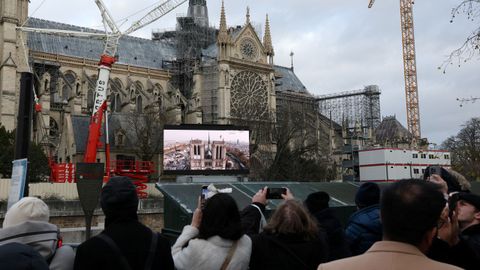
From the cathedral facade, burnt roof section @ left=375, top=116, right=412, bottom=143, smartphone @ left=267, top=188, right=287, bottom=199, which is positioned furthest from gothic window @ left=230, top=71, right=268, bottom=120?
smartphone @ left=267, top=188, right=287, bottom=199

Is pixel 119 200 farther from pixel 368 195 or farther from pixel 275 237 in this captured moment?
pixel 368 195

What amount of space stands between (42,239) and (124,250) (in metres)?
0.57

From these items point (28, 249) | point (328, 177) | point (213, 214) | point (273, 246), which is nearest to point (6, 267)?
point (28, 249)

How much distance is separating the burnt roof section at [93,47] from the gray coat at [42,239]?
5470 cm

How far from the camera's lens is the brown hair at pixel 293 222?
387 centimetres

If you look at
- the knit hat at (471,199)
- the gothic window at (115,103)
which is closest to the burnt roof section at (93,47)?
the gothic window at (115,103)

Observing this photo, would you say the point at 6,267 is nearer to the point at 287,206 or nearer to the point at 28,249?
the point at 28,249

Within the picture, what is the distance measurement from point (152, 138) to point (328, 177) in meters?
16.6

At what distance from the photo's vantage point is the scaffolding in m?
82.4

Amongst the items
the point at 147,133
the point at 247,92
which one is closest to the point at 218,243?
the point at 147,133

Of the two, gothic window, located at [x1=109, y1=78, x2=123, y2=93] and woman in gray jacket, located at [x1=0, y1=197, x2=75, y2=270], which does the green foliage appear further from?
woman in gray jacket, located at [x1=0, y1=197, x2=75, y2=270]

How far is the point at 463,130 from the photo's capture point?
60.9 meters

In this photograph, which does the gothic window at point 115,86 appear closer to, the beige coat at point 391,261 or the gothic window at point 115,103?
the gothic window at point 115,103

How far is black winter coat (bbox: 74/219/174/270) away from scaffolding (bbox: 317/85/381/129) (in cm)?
8012
